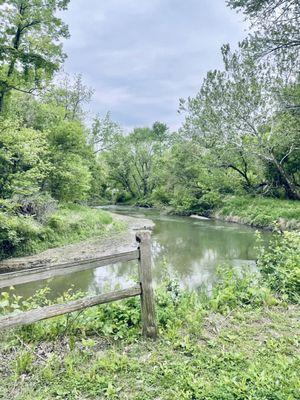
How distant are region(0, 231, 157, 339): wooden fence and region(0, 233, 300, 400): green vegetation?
14.6 inches

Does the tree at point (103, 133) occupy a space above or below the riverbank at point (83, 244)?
above

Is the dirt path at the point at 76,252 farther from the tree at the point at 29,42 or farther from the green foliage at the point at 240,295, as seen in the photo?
the tree at the point at 29,42

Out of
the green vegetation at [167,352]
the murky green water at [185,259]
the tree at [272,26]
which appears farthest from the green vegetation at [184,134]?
the green vegetation at [167,352]

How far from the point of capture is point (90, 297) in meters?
3.15

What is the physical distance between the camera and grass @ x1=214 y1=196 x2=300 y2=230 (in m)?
16.6

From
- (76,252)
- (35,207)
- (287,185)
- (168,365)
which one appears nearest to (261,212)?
(287,185)

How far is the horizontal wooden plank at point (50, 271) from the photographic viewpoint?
2809 millimetres

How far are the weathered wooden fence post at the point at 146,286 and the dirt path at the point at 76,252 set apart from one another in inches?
231

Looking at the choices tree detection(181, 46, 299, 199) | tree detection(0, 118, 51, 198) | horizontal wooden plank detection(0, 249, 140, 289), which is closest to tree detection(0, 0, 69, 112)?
tree detection(0, 118, 51, 198)

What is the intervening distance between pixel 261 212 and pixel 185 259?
32.4 ft

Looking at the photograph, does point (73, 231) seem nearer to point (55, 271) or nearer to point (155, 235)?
point (155, 235)

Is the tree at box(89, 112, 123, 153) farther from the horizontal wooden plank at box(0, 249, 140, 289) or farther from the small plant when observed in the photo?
the small plant

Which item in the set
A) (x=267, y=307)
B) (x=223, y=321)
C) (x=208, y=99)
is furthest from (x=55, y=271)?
(x=208, y=99)

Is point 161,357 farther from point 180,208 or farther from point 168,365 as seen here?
point 180,208
